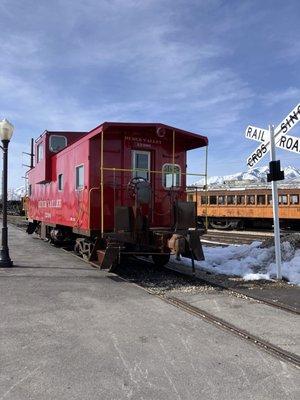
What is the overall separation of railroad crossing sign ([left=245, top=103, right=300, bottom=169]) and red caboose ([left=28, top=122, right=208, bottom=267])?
155 cm

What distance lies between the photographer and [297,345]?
221 inches

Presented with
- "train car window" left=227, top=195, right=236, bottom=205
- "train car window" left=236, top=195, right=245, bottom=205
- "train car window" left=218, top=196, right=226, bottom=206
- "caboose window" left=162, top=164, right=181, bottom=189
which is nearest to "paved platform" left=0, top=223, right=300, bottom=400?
"caboose window" left=162, top=164, right=181, bottom=189

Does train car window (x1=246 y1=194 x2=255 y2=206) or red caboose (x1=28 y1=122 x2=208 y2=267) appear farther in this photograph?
train car window (x1=246 y1=194 x2=255 y2=206)

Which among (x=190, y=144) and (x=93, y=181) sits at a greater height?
(x=190, y=144)

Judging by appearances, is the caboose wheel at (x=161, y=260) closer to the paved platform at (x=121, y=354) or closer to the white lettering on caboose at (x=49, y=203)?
the paved platform at (x=121, y=354)

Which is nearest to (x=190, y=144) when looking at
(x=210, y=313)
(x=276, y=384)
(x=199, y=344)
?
(x=210, y=313)

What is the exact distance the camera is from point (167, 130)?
1126cm

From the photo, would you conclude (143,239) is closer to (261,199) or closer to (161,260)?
(161,260)

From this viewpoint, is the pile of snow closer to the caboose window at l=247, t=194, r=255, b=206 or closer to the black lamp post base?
the black lamp post base

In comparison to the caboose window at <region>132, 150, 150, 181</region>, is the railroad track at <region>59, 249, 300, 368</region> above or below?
below

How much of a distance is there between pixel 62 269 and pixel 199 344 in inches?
236

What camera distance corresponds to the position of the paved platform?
432 centimetres

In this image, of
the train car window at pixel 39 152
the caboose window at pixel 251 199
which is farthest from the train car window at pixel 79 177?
the caboose window at pixel 251 199

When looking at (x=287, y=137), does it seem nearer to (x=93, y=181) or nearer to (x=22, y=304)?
(x=93, y=181)
